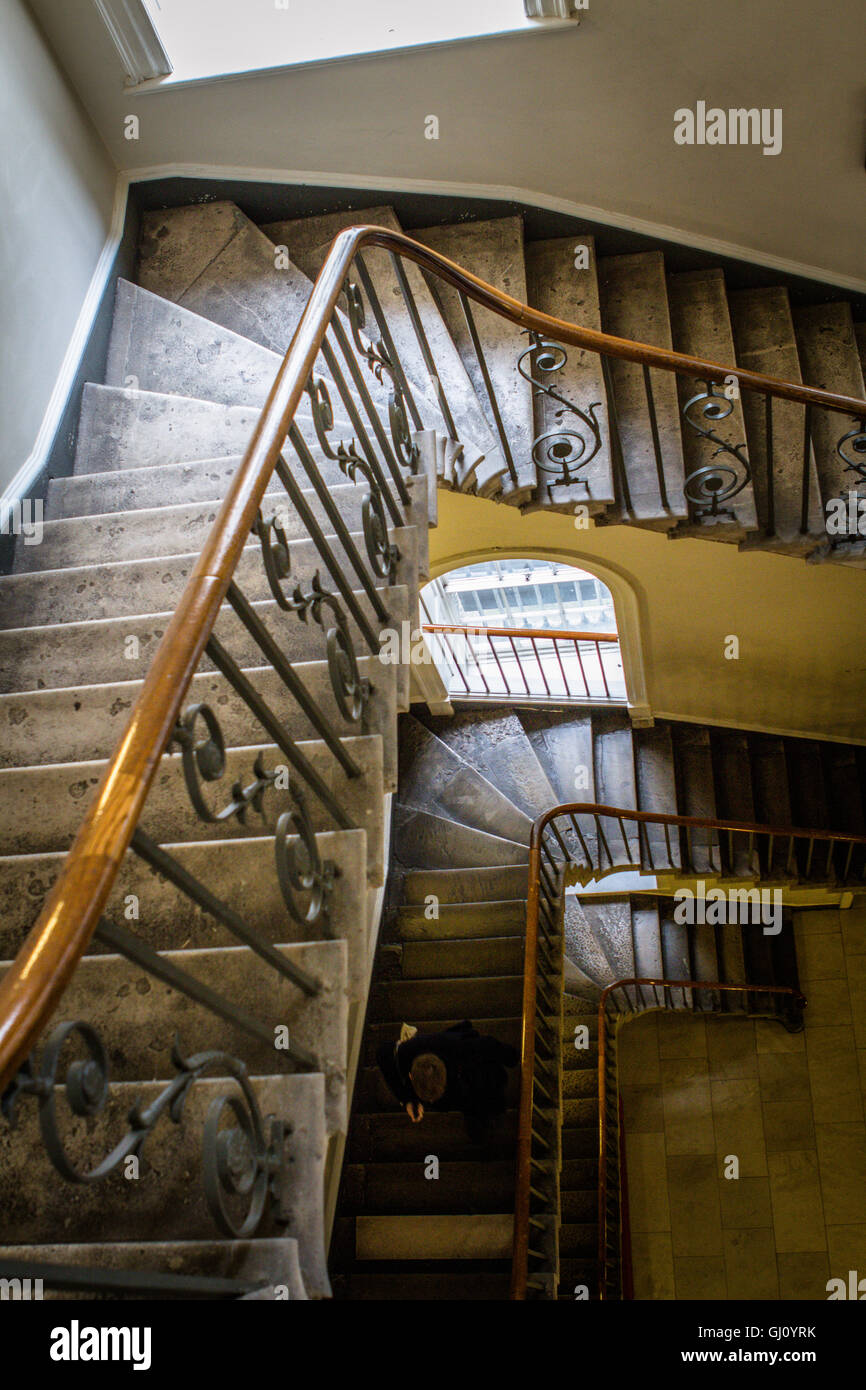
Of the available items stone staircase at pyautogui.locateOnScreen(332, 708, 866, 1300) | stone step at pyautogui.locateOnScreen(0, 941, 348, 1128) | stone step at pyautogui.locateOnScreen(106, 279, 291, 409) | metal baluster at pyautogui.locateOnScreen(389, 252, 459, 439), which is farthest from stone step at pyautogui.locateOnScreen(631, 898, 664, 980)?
stone step at pyautogui.locateOnScreen(0, 941, 348, 1128)

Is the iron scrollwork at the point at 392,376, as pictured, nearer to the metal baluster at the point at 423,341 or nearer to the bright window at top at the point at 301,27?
the metal baluster at the point at 423,341

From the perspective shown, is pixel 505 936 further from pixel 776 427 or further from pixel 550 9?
pixel 550 9

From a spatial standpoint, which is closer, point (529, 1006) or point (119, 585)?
point (119, 585)

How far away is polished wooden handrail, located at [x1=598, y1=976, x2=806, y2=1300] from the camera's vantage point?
215 inches

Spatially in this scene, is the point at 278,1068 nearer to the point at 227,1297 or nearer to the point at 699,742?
the point at 227,1297

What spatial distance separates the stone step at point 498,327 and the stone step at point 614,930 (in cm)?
430

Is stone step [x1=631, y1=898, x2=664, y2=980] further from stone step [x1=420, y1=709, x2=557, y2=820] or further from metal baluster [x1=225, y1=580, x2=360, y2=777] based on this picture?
metal baluster [x1=225, y1=580, x2=360, y2=777]

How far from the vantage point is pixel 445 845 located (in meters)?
6.09

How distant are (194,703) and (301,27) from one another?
3.56 m

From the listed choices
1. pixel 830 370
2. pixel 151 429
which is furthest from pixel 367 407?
pixel 830 370

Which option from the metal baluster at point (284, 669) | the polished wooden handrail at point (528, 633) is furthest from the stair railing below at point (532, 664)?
the metal baluster at point (284, 669)

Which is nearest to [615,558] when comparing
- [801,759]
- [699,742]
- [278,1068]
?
[699,742]

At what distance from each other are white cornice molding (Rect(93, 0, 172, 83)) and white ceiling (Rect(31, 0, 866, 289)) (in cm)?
6

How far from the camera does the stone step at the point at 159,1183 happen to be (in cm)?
181
